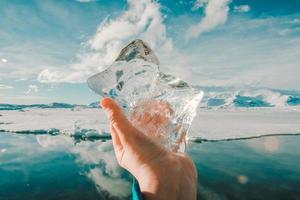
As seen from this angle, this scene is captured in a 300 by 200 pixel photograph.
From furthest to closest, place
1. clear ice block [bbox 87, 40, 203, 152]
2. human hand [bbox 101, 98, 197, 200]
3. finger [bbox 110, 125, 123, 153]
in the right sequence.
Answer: clear ice block [bbox 87, 40, 203, 152] < finger [bbox 110, 125, 123, 153] < human hand [bbox 101, 98, 197, 200]

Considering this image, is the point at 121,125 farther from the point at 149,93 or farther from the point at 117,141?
the point at 149,93

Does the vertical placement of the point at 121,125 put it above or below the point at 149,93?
below

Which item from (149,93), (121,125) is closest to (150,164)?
(121,125)

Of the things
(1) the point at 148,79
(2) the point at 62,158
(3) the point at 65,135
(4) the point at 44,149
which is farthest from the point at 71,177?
(3) the point at 65,135

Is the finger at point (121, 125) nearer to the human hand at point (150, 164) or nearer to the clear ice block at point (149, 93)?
the human hand at point (150, 164)

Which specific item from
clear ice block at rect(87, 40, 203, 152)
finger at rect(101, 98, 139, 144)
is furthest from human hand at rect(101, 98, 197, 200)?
clear ice block at rect(87, 40, 203, 152)

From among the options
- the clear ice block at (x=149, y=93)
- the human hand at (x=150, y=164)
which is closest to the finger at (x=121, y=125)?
the human hand at (x=150, y=164)

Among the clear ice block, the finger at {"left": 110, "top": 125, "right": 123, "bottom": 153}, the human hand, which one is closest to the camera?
the human hand

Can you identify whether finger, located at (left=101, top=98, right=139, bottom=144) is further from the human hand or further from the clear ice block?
the clear ice block
